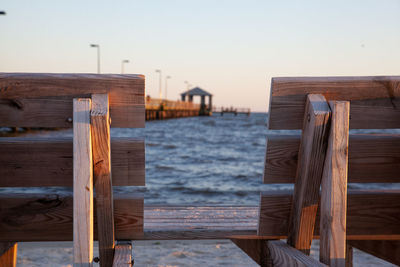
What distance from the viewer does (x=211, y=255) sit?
453 cm

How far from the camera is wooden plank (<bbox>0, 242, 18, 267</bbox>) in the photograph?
7.74 feet

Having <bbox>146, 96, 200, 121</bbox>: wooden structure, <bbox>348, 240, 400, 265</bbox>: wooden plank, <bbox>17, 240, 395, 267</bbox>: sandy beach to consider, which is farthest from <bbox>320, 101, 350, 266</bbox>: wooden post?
<bbox>146, 96, 200, 121</bbox>: wooden structure

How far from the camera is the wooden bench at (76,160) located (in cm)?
148

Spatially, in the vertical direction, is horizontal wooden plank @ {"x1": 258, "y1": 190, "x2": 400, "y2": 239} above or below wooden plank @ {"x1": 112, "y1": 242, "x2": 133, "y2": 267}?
above

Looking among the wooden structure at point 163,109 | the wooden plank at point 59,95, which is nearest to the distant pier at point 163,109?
the wooden structure at point 163,109

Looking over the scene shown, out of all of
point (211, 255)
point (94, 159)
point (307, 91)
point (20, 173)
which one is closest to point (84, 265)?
point (94, 159)

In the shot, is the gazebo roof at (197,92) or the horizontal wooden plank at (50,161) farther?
the gazebo roof at (197,92)

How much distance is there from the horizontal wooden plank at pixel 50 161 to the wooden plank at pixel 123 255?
0.89 ft

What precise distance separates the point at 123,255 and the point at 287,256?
25.8 inches

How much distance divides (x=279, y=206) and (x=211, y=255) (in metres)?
2.79

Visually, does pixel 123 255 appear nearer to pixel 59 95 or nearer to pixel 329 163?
pixel 59 95

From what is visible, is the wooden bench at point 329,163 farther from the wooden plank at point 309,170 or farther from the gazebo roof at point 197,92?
the gazebo roof at point 197,92

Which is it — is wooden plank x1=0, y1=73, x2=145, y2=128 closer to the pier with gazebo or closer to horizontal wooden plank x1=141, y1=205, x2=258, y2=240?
horizontal wooden plank x1=141, y1=205, x2=258, y2=240

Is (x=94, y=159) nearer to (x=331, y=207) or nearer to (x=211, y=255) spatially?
(x=331, y=207)
